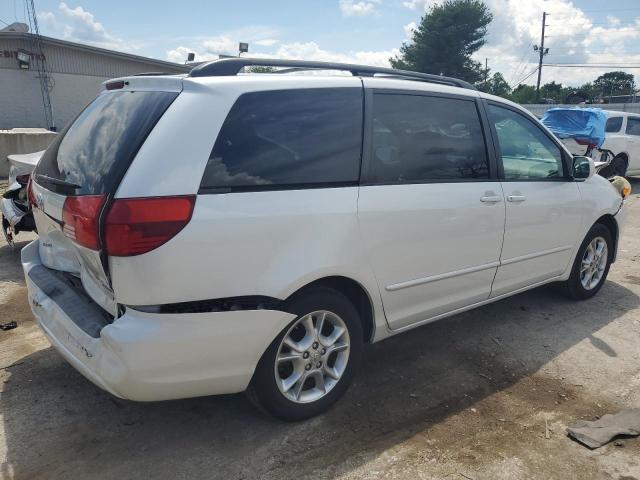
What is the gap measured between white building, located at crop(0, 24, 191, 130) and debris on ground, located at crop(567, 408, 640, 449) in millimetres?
19730

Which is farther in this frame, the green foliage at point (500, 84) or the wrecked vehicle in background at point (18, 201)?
the green foliage at point (500, 84)

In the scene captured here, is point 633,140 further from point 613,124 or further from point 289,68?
point 289,68

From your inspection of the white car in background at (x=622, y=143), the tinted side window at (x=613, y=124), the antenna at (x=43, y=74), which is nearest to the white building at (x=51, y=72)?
the antenna at (x=43, y=74)

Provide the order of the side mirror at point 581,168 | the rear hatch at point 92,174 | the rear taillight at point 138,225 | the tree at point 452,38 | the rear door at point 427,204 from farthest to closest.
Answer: the tree at point 452,38 → the side mirror at point 581,168 → the rear door at point 427,204 → the rear hatch at point 92,174 → the rear taillight at point 138,225

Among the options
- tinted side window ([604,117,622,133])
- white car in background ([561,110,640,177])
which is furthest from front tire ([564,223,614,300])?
tinted side window ([604,117,622,133])

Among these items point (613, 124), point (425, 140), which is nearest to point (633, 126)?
point (613, 124)

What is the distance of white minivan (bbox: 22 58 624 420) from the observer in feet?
7.71

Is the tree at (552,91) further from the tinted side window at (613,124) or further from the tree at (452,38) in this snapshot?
the tinted side window at (613,124)

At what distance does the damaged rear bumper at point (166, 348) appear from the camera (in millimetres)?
2346

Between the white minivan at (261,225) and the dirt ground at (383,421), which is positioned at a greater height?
the white minivan at (261,225)

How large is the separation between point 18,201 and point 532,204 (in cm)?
499

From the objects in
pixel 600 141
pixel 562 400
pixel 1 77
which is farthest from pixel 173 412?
pixel 1 77

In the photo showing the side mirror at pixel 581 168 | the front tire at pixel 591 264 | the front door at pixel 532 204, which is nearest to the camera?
the front door at pixel 532 204

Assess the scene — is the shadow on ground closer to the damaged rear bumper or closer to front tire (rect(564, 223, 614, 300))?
the damaged rear bumper
